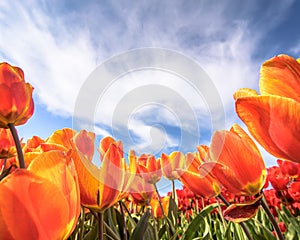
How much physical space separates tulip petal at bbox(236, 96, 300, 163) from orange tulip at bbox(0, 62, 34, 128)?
692 millimetres

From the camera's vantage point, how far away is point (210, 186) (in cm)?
117

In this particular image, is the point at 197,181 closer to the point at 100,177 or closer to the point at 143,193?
the point at 100,177

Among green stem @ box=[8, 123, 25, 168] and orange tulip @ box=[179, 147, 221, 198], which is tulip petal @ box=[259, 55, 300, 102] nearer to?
green stem @ box=[8, 123, 25, 168]

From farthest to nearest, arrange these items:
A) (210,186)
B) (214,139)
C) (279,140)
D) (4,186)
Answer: (210,186) < (214,139) < (279,140) < (4,186)

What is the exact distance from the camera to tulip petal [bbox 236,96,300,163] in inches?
18.6

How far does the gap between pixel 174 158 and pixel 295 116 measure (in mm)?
1449

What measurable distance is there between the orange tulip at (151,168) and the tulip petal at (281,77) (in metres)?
1.16

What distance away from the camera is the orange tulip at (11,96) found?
2.95 ft

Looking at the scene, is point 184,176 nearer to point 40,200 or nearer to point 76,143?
point 76,143

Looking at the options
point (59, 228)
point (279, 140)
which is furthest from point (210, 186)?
point (59, 228)

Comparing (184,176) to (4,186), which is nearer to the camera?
(4,186)

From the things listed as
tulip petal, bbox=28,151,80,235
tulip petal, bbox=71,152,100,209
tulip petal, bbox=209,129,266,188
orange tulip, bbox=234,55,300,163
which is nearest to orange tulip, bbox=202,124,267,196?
tulip petal, bbox=209,129,266,188

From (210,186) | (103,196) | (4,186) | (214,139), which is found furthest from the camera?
(210,186)

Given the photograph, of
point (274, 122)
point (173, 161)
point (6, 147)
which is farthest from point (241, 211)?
point (173, 161)
